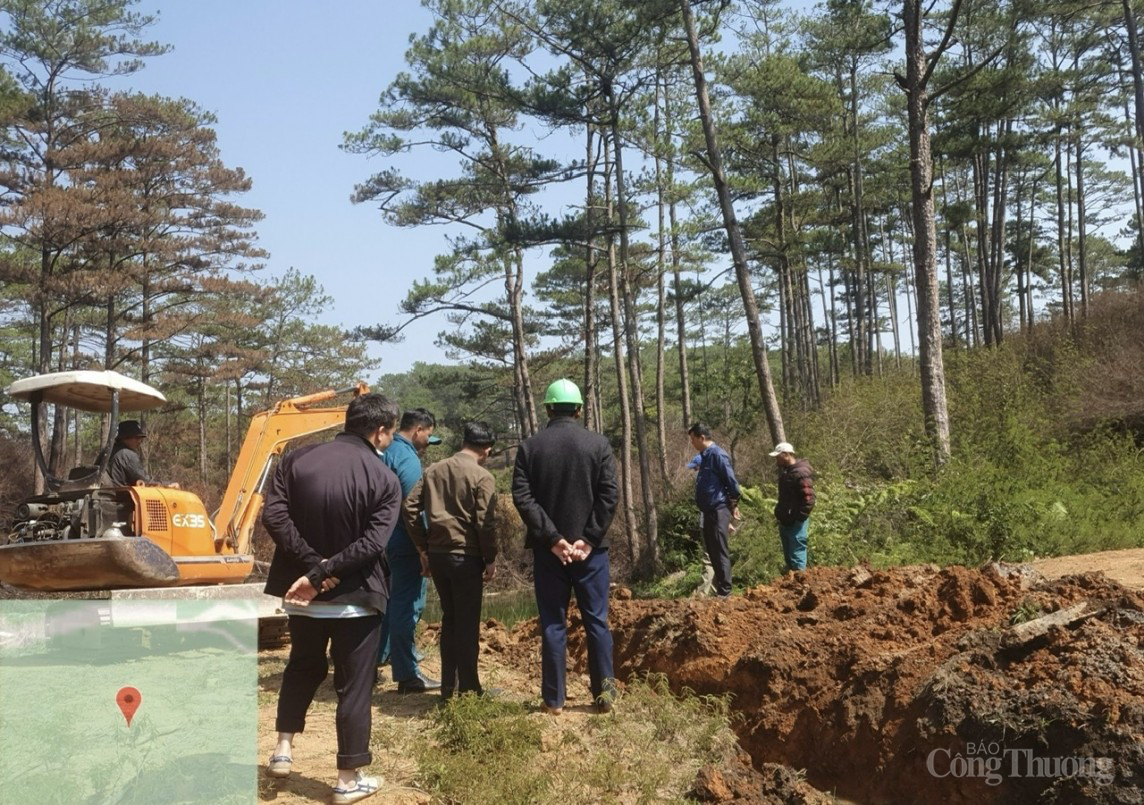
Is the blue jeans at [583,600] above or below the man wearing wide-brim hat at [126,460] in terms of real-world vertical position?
below

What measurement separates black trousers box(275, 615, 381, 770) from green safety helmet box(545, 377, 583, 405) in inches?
76.5

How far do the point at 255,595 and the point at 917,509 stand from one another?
8.42m

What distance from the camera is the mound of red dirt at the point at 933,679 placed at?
4355 mm

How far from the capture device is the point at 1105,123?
35406 mm

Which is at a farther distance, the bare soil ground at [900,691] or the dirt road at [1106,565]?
the dirt road at [1106,565]

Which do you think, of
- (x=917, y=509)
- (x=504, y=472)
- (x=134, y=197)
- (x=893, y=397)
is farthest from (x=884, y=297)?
(x=917, y=509)

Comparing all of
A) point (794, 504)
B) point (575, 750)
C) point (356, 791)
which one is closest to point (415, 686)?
point (575, 750)

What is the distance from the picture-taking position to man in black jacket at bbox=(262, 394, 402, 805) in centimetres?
464

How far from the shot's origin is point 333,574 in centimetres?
464

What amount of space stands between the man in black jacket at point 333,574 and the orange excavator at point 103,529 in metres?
4.53

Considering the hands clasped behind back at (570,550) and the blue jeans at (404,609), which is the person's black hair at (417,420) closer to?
the blue jeans at (404,609)

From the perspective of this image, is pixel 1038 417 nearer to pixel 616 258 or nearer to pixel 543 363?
pixel 616 258

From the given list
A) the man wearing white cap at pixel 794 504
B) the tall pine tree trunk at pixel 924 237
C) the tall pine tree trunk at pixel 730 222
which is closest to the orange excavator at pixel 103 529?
the man wearing white cap at pixel 794 504

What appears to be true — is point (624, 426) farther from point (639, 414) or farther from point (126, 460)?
point (126, 460)
